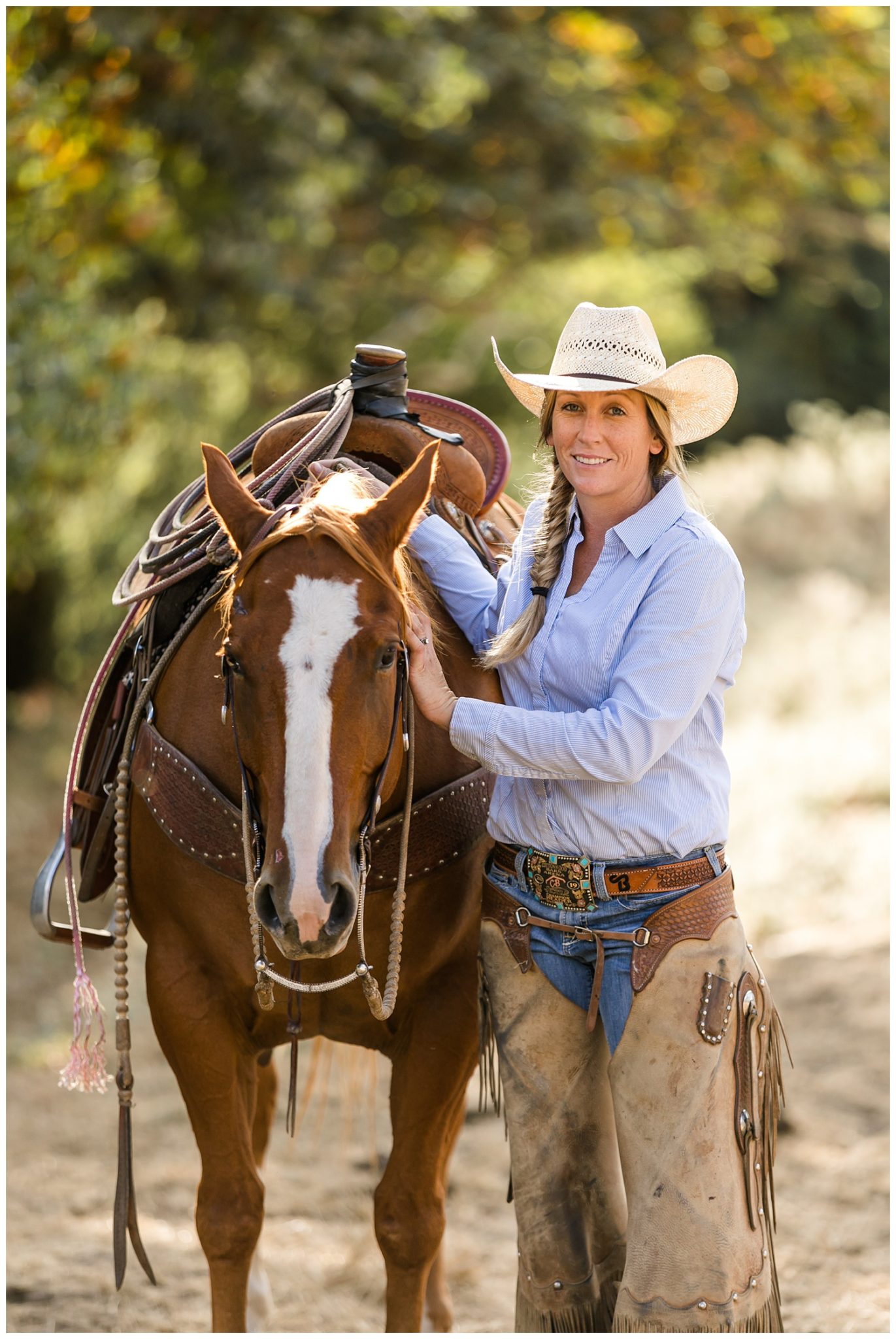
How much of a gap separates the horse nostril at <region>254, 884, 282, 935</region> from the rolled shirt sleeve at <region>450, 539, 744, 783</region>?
18.2 inches

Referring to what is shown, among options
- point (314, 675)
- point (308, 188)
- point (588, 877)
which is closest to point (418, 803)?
point (588, 877)

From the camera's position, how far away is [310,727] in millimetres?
1811

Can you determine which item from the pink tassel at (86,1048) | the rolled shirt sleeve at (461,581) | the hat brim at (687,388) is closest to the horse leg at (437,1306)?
the pink tassel at (86,1048)

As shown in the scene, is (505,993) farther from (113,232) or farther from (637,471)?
(113,232)

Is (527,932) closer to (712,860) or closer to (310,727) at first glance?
(712,860)

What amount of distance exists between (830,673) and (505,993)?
26.3ft

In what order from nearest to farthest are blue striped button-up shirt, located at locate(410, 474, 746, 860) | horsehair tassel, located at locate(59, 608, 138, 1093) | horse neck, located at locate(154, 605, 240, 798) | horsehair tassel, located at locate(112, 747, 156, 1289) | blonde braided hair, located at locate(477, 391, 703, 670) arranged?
blue striped button-up shirt, located at locate(410, 474, 746, 860) < blonde braided hair, located at locate(477, 391, 703, 670) < horse neck, located at locate(154, 605, 240, 798) < horsehair tassel, located at locate(112, 747, 156, 1289) < horsehair tassel, located at locate(59, 608, 138, 1093)

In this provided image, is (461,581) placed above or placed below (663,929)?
above

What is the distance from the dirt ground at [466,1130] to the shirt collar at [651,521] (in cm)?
185

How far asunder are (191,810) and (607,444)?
1.01 metres

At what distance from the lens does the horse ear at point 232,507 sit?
2053 millimetres

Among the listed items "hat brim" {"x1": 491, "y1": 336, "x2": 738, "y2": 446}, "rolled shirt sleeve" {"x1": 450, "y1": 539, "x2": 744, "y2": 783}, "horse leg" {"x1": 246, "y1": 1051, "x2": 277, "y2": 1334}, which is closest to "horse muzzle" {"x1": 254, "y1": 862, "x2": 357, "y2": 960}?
"rolled shirt sleeve" {"x1": 450, "y1": 539, "x2": 744, "y2": 783}

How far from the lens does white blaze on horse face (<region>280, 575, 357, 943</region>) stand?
177 cm

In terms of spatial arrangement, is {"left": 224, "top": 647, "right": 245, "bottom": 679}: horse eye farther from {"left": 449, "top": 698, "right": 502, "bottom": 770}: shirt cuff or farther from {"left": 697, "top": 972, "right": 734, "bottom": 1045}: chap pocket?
{"left": 697, "top": 972, "right": 734, "bottom": 1045}: chap pocket
